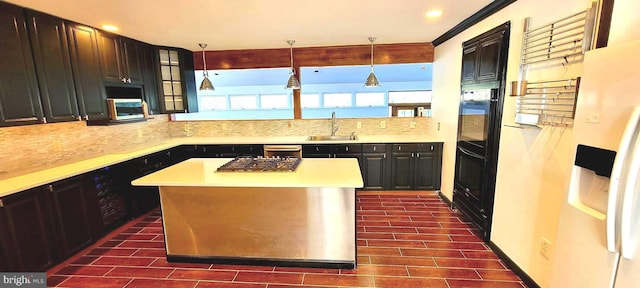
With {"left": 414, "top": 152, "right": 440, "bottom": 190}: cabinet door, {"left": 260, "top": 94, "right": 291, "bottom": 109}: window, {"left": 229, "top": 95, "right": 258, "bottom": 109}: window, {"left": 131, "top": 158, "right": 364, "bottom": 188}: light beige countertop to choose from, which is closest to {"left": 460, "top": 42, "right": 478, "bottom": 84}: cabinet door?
{"left": 414, "top": 152, "right": 440, "bottom": 190}: cabinet door

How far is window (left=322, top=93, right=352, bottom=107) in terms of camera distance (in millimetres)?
9627

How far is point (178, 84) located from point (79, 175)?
2.11 meters

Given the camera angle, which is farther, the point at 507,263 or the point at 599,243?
the point at 507,263

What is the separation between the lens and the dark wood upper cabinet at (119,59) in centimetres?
321

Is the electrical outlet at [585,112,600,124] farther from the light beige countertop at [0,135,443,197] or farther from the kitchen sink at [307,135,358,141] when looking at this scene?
the kitchen sink at [307,135,358,141]

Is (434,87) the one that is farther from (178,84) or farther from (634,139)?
(178,84)

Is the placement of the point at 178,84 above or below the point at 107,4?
below

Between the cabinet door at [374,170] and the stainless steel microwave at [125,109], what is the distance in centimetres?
310

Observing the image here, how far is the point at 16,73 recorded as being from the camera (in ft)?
7.75

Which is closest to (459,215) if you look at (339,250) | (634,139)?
(339,250)

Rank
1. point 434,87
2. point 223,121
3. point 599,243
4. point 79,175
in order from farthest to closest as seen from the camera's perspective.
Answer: point 223,121, point 434,87, point 79,175, point 599,243

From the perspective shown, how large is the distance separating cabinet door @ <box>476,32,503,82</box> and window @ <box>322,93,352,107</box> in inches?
273

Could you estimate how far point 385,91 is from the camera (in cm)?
953

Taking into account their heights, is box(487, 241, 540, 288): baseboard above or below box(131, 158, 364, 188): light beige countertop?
below
